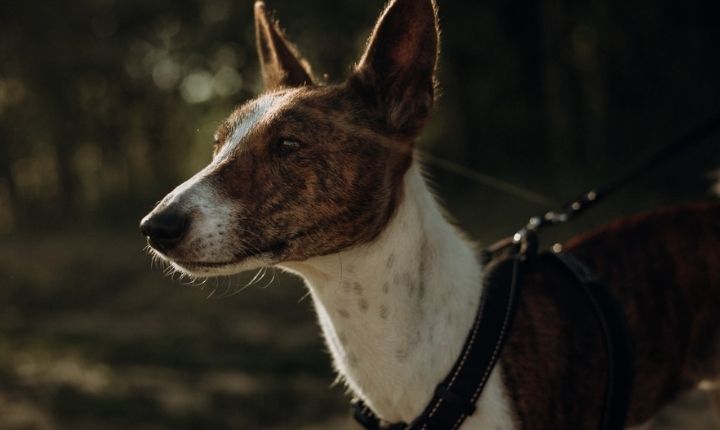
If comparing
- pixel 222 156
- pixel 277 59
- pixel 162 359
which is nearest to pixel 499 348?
pixel 222 156

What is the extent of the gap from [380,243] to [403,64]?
664mm

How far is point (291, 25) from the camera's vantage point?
14508 mm

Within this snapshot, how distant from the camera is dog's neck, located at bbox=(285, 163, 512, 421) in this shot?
2432 millimetres

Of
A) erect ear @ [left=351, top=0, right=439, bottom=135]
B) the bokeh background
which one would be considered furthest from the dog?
the bokeh background

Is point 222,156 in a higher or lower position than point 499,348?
higher

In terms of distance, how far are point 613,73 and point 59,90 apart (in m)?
15.1

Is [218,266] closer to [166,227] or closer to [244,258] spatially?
[244,258]

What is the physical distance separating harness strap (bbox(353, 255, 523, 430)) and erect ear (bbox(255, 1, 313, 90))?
124cm

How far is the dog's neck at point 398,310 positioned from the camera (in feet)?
7.98

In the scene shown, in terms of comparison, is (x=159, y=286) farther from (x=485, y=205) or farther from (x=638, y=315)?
(x=638, y=315)

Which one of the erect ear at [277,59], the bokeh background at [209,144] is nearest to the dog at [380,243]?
the erect ear at [277,59]

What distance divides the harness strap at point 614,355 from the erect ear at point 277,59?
1476 mm

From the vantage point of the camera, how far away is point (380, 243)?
2.46m

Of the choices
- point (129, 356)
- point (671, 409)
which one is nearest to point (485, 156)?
point (129, 356)
